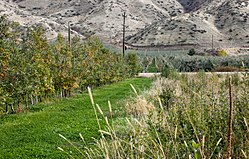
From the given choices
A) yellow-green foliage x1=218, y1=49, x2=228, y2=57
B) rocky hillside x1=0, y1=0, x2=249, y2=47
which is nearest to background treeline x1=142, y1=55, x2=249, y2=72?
yellow-green foliage x1=218, y1=49, x2=228, y2=57

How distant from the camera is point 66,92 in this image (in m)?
19.4

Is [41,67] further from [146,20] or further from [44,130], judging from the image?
[146,20]

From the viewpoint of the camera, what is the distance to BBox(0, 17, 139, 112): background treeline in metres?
12.5

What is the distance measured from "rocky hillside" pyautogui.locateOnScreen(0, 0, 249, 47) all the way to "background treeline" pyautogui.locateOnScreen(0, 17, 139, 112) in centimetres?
2898

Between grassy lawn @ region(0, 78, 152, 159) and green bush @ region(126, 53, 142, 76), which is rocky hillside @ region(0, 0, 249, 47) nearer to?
green bush @ region(126, 53, 142, 76)

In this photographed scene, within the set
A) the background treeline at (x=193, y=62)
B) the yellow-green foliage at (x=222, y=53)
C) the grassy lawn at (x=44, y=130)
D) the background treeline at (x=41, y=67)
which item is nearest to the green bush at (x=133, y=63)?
the background treeline at (x=193, y=62)

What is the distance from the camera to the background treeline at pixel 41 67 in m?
12.5

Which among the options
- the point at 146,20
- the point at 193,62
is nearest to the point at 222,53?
the point at 193,62

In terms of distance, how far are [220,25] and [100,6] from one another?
2462 centimetres

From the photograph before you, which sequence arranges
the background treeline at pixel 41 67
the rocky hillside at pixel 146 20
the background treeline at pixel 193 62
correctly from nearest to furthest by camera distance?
the background treeline at pixel 41 67 < the background treeline at pixel 193 62 < the rocky hillside at pixel 146 20

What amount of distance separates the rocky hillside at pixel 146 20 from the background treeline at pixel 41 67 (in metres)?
29.0

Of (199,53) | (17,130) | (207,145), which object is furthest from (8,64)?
(199,53)

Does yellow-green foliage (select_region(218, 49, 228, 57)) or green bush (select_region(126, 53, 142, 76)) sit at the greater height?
yellow-green foliage (select_region(218, 49, 228, 57))

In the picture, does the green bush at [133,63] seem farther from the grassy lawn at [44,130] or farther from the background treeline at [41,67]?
the grassy lawn at [44,130]
